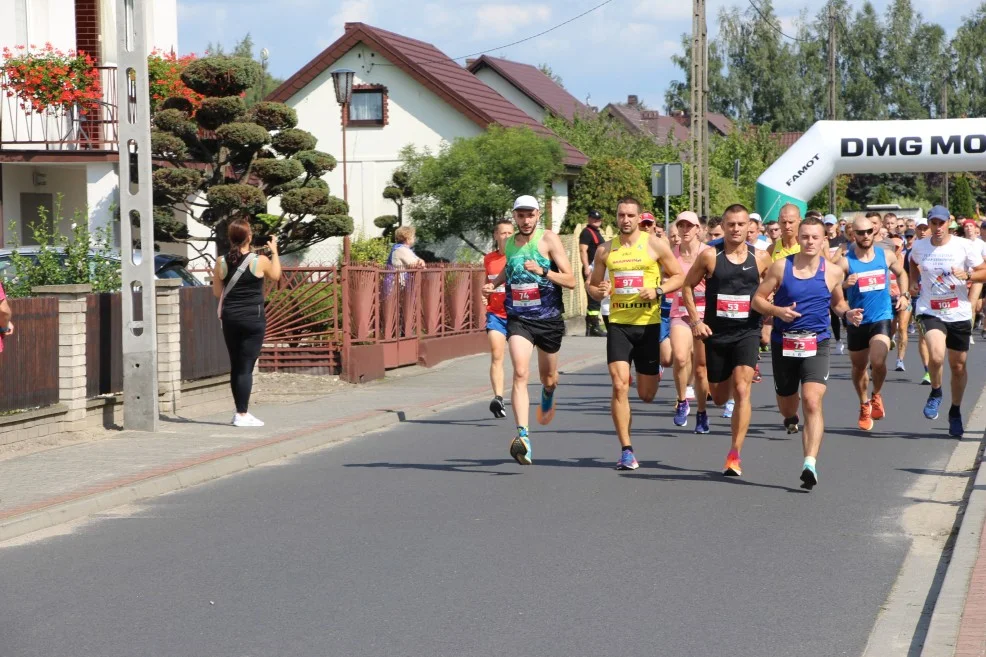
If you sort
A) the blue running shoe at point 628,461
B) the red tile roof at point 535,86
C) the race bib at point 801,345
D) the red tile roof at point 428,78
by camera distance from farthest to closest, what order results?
1. the red tile roof at point 535,86
2. the red tile roof at point 428,78
3. the blue running shoe at point 628,461
4. the race bib at point 801,345

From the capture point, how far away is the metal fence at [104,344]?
1230cm

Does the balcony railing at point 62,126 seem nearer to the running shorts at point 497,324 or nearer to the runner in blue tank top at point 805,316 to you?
the running shorts at point 497,324

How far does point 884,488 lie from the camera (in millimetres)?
9453

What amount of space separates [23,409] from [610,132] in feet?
118

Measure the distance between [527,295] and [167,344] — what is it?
4.33 m

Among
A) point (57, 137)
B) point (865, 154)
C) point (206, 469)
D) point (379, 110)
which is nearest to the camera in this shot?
point (206, 469)

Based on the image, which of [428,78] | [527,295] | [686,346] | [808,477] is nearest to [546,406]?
[527,295]

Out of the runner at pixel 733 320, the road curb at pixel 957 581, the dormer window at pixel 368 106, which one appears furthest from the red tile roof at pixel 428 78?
the road curb at pixel 957 581

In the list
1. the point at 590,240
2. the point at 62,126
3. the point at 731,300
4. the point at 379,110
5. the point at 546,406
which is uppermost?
the point at 379,110

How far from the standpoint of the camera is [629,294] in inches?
397

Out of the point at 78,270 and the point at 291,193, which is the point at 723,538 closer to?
the point at 78,270

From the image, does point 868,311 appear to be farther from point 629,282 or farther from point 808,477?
point 808,477

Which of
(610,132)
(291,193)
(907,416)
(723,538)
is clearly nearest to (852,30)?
(610,132)

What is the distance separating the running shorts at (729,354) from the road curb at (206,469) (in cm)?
364
